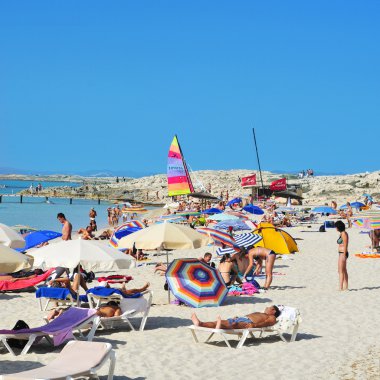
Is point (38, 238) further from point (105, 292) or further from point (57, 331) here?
point (57, 331)

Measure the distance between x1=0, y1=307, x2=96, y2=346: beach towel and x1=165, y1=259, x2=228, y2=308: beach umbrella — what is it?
3.18m

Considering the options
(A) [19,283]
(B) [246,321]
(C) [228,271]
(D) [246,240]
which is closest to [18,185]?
(D) [246,240]

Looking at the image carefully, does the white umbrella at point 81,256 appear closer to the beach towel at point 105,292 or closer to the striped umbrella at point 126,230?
the beach towel at point 105,292

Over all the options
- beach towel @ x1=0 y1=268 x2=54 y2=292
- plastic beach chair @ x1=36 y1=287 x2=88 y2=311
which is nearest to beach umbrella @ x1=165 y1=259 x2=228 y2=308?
plastic beach chair @ x1=36 y1=287 x2=88 y2=311

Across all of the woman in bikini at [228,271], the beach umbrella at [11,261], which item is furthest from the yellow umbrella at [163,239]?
the beach umbrella at [11,261]

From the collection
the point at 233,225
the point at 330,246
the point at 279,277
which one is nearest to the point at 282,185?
the point at 330,246

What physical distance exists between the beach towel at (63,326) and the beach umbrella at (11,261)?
2.40ft

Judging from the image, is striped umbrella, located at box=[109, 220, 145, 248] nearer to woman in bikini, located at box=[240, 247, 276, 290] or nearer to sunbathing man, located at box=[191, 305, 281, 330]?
woman in bikini, located at box=[240, 247, 276, 290]

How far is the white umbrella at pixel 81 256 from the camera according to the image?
9578mm

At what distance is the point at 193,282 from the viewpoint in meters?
11.9

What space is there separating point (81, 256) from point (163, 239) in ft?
7.64

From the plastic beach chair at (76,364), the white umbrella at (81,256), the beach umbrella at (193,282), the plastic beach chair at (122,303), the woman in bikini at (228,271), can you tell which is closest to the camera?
the plastic beach chair at (76,364)

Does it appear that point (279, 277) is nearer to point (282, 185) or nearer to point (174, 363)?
point (174, 363)

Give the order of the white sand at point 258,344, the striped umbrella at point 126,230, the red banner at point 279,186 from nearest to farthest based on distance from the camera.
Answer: the white sand at point 258,344 → the striped umbrella at point 126,230 → the red banner at point 279,186
